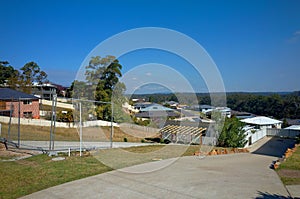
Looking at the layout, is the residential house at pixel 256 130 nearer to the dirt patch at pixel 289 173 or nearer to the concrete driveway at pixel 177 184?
the dirt patch at pixel 289 173

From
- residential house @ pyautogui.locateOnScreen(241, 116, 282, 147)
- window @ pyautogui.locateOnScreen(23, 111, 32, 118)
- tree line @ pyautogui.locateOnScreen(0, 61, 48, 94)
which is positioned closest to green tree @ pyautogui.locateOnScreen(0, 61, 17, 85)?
tree line @ pyautogui.locateOnScreen(0, 61, 48, 94)

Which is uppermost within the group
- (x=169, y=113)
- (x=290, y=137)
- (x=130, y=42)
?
(x=130, y=42)

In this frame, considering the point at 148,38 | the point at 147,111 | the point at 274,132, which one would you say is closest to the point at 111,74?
the point at 147,111

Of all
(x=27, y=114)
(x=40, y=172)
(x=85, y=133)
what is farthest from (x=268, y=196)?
(x=27, y=114)

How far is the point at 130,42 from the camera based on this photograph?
9523 millimetres

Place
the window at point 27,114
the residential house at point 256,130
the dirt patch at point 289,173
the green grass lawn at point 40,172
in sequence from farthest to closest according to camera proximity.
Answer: the window at point 27,114
the residential house at point 256,130
the dirt patch at point 289,173
the green grass lawn at point 40,172

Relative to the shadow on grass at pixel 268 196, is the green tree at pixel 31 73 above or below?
above

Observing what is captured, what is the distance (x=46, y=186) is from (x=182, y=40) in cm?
732

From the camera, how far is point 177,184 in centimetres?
533

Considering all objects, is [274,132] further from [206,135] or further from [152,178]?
[152,178]

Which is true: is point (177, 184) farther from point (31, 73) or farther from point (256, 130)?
point (31, 73)

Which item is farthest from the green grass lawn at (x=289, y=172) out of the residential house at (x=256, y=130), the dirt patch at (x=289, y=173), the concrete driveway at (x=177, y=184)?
the residential house at (x=256, y=130)

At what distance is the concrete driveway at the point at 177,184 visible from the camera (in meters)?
4.67

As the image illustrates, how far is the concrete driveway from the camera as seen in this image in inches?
184
